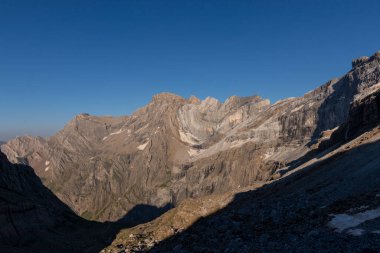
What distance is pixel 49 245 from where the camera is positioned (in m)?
63.7

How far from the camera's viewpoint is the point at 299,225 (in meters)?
24.4

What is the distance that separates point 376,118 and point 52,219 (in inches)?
2593

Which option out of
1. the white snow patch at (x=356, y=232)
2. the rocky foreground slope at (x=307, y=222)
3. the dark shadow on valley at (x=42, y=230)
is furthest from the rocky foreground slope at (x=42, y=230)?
the white snow patch at (x=356, y=232)

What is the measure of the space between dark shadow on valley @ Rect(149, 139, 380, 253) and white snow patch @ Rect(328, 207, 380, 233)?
48cm

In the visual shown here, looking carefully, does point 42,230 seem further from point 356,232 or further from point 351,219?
point 356,232

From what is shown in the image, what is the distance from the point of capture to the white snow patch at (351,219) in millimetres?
21062

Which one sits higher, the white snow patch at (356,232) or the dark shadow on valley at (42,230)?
the dark shadow on valley at (42,230)

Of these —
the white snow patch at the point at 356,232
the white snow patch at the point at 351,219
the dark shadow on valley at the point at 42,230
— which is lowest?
the white snow patch at the point at 356,232

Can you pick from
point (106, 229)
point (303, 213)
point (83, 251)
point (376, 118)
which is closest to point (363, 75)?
point (376, 118)

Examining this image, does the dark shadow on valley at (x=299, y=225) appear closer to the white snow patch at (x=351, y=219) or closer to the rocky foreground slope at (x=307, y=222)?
the rocky foreground slope at (x=307, y=222)

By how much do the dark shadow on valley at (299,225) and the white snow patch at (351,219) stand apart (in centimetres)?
48

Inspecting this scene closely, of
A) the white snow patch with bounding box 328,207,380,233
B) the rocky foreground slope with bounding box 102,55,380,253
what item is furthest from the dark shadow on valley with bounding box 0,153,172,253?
the white snow patch with bounding box 328,207,380,233

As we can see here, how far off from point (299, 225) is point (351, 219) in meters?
3.51


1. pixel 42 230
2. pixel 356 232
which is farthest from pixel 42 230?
pixel 356 232
